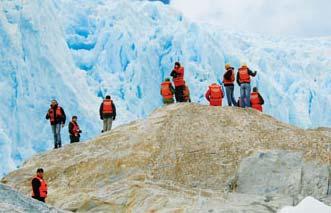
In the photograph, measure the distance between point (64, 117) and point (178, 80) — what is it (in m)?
3.54

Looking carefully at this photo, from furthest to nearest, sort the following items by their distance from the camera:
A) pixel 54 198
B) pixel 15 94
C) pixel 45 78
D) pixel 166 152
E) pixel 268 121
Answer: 1. pixel 45 78
2. pixel 15 94
3. pixel 268 121
4. pixel 166 152
5. pixel 54 198

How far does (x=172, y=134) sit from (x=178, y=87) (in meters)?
2.88

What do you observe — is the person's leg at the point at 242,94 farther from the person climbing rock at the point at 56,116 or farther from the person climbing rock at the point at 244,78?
the person climbing rock at the point at 56,116

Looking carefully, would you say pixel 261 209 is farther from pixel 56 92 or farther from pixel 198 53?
pixel 198 53

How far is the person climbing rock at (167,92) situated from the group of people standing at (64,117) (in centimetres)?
160

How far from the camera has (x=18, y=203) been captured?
801 cm

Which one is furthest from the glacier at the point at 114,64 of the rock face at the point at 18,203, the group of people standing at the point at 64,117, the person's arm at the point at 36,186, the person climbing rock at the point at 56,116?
the rock face at the point at 18,203

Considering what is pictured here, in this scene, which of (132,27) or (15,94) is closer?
(15,94)

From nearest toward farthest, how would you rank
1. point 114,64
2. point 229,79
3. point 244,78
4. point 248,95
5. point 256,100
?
point 244,78 → point 229,79 → point 248,95 → point 256,100 → point 114,64

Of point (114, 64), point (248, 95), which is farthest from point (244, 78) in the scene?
point (114, 64)

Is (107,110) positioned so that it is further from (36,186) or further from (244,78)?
(36,186)

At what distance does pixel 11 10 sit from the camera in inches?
2066

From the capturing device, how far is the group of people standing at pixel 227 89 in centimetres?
1686

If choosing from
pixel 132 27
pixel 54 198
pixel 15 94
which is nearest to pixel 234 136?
pixel 54 198
